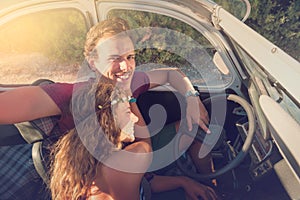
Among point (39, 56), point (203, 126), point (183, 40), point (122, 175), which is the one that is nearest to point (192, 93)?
point (203, 126)

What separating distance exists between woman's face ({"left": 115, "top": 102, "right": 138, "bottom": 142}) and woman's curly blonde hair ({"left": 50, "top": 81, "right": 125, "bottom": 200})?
0.11 feet

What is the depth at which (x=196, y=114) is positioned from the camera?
73.9 inches

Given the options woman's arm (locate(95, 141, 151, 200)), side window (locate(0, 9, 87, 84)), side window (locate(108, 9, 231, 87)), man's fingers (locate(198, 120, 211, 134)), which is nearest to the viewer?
woman's arm (locate(95, 141, 151, 200))

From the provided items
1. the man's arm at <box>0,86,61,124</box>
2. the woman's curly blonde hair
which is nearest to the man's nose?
the woman's curly blonde hair

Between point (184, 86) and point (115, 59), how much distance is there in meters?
0.64

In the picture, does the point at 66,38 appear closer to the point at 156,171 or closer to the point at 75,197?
the point at 156,171

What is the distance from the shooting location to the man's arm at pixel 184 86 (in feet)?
6.14

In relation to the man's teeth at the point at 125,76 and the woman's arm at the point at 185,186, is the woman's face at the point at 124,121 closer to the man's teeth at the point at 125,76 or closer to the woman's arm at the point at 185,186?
the man's teeth at the point at 125,76

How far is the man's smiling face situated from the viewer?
1610 mm

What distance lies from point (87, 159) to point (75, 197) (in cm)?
20

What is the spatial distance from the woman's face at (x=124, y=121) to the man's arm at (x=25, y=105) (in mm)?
319

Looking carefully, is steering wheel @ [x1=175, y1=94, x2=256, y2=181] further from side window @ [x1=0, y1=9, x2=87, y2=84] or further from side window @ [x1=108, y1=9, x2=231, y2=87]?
side window @ [x1=0, y1=9, x2=87, y2=84]

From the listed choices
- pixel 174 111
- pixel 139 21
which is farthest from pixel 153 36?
pixel 174 111

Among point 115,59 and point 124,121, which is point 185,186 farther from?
point 115,59
